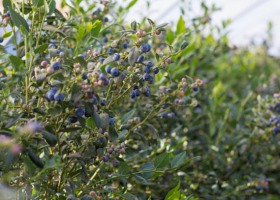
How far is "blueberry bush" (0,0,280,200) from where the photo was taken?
1255 millimetres

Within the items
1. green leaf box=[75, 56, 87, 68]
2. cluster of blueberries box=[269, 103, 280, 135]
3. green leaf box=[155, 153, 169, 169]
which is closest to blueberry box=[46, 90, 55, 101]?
green leaf box=[75, 56, 87, 68]

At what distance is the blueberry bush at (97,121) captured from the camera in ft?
4.12

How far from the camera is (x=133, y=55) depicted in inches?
53.7

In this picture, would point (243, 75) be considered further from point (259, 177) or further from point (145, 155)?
point (145, 155)

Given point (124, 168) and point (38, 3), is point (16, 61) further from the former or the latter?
point (124, 168)

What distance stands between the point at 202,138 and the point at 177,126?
0.27m

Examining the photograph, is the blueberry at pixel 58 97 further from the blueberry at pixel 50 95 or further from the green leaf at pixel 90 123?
the green leaf at pixel 90 123

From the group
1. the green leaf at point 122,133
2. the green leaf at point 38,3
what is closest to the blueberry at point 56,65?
the green leaf at point 38,3

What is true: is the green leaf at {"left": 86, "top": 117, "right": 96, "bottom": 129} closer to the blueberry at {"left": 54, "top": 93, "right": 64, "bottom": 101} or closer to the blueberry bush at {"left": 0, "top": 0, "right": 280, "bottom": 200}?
the blueberry bush at {"left": 0, "top": 0, "right": 280, "bottom": 200}

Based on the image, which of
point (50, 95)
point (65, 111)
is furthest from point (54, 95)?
point (65, 111)

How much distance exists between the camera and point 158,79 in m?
2.35

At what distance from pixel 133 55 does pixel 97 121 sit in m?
0.19

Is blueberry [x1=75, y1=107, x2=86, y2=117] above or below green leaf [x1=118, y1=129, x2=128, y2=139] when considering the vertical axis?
above

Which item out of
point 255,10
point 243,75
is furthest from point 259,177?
point 255,10
